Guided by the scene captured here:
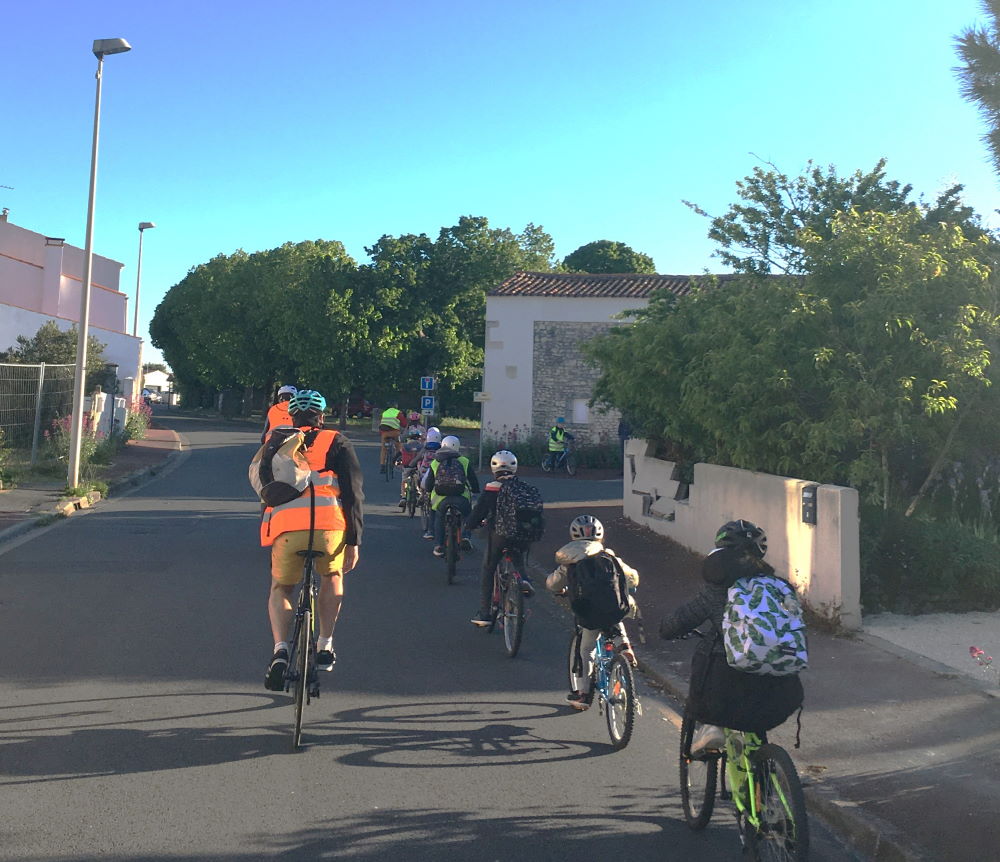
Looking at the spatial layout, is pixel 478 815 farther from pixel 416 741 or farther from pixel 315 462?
pixel 315 462

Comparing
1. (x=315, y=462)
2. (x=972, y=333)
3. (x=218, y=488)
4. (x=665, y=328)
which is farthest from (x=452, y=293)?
(x=315, y=462)

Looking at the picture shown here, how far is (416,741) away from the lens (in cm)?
554

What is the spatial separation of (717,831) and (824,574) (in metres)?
4.66

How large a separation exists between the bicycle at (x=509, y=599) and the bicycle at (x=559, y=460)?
23.0 meters

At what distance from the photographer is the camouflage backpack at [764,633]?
375 centimetres

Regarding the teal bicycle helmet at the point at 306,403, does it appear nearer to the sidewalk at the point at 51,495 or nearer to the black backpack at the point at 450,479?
the black backpack at the point at 450,479

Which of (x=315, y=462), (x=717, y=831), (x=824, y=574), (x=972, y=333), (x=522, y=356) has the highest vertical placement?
(x=522, y=356)

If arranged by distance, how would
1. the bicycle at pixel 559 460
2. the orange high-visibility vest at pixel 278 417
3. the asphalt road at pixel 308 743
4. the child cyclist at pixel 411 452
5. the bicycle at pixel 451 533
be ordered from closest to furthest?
the asphalt road at pixel 308 743, the orange high-visibility vest at pixel 278 417, the bicycle at pixel 451 533, the child cyclist at pixel 411 452, the bicycle at pixel 559 460

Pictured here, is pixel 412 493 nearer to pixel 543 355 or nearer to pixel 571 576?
pixel 571 576

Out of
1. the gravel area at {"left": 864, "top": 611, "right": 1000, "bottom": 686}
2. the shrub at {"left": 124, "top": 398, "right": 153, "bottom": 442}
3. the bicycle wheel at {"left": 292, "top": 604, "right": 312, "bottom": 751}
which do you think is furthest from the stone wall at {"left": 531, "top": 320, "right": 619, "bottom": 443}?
the bicycle wheel at {"left": 292, "top": 604, "right": 312, "bottom": 751}

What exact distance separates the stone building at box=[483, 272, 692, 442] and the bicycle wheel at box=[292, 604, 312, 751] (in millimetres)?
30991

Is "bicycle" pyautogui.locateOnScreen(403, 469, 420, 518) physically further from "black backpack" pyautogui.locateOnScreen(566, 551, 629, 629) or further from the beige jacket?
"black backpack" pyautogui.locateOnScreen(566, 551, 629, 629)

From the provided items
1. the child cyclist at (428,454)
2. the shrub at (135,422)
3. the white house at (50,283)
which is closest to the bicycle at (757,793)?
the child cyclist at (428,454)

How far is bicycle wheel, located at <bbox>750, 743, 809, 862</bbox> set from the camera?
11.7 ft
